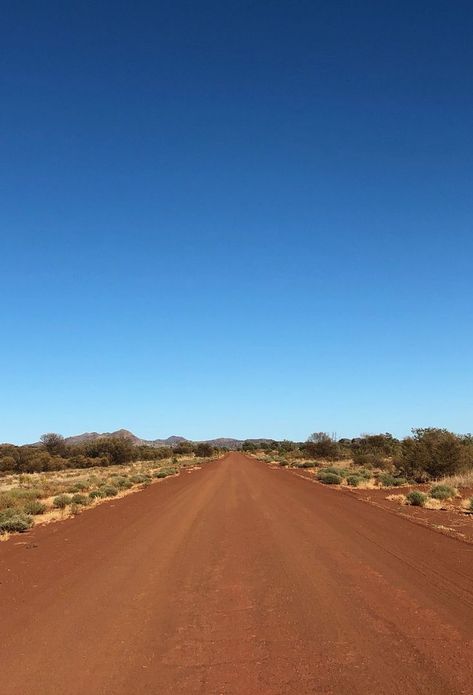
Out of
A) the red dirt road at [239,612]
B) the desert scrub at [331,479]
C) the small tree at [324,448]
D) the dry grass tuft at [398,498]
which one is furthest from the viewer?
the small tree at [324,448]

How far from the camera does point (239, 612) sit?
25.9 ft

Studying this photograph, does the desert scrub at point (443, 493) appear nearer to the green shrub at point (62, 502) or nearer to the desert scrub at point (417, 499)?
the desert scrub at point (417, 499)

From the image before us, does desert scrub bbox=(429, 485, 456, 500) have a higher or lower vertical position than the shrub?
lower

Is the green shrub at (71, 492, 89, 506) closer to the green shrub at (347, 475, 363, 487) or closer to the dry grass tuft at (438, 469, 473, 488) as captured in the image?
the green shrub at (347, 475, 363, 487)

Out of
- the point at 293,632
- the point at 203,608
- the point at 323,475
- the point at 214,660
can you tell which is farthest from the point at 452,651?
the point at 323,475

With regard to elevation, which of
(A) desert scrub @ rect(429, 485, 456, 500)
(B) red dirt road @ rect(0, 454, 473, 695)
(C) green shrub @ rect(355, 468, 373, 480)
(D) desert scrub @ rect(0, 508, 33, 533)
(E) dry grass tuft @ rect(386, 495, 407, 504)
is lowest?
(B) red dirt road @ rect(0, 454, 473, 695)

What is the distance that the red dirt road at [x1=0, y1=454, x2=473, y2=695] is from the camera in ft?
18.5

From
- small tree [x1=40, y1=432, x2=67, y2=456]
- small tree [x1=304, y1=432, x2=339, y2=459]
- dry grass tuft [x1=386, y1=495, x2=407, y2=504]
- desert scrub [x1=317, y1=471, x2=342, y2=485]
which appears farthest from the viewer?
small tree [x1=40, y1=432, x2=67, y2=456]

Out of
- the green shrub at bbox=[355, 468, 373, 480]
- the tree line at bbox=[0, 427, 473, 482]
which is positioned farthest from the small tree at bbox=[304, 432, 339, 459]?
the green shrub at bbox=[355, 468, 373, 480]

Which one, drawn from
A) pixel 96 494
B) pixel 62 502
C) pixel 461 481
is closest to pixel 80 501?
pixel 62 502

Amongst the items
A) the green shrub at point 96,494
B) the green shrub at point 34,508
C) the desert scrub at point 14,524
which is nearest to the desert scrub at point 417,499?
the desert scrub at point 14,524

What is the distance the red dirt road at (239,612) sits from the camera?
5648 mm

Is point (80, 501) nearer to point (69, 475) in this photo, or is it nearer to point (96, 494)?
point (96, 494)

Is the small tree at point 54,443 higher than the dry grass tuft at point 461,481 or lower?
higher
